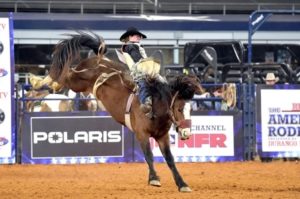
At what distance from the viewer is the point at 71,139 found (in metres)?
16.4

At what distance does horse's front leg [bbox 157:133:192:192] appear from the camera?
10.7m

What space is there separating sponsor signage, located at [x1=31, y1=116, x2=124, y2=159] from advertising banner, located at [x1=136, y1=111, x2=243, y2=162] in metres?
0.80

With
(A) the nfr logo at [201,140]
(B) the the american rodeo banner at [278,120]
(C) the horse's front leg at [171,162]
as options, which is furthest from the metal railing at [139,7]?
(C) the horse's front leg at [171,162]

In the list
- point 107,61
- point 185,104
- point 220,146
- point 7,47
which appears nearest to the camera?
point 185,104

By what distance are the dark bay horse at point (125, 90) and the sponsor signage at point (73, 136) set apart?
3.24m

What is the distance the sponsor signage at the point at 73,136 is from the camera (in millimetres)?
16359

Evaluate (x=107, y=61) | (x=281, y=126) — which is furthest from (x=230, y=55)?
(x=107, y=61)

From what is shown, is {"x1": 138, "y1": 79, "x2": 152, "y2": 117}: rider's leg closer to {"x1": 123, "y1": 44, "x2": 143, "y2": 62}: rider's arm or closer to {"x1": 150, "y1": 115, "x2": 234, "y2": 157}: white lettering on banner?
{"x1": 123, "y1": 44, "x2": 143, "y2": 62}: rider's arm

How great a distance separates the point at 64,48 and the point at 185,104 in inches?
119

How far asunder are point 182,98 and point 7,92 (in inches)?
232

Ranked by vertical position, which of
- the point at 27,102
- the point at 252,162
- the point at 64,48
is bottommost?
the point at 252,162

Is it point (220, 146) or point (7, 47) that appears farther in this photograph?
point (220, 146)

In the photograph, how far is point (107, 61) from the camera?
42.1 feet

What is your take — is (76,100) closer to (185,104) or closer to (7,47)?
(7,47)
